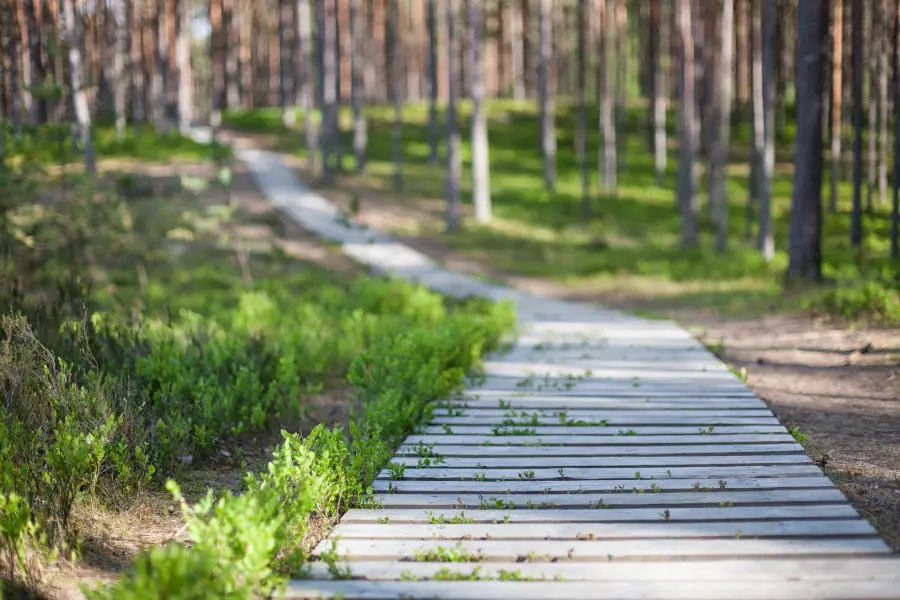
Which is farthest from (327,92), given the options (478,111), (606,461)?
(606,461)

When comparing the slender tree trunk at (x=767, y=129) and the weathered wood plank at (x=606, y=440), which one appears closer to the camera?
the weathered wood plank at (x=606, y=440)

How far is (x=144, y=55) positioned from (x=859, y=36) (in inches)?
1403

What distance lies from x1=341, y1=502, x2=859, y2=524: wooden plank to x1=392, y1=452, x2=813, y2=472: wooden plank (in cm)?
73

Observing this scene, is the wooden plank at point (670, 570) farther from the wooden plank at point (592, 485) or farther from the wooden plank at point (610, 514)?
the wooden plank at point (592, 485)

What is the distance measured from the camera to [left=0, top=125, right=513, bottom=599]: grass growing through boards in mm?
3391

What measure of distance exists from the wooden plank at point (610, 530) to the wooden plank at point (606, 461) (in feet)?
3.06

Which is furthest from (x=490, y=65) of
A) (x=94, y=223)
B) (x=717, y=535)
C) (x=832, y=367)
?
(x=717, y=535)

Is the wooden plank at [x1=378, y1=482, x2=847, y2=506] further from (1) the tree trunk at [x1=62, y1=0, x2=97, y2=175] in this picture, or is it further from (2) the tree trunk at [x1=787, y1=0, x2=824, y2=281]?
(1) the tree trunk at [x1=62, y1=0, x2=97, y2=175]

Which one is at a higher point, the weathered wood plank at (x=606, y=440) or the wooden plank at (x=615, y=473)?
the wooden plank at (x=615, y=473)

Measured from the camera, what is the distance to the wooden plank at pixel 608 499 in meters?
4.20

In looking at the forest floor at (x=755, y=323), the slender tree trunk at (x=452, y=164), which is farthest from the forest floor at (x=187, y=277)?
the slender tree trunk at (x=452, y=164)

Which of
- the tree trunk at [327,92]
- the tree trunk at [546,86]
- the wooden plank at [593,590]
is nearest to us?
the wooden plank at [593,590]

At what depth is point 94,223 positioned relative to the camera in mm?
13516

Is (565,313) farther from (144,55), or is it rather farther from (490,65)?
(490,65)
